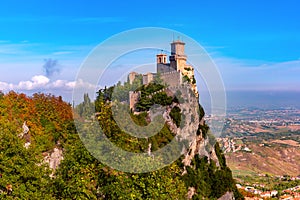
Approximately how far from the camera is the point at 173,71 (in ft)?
103

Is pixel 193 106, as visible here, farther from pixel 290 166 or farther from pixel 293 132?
pixel 293 132

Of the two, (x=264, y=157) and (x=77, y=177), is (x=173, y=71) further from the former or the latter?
(x=264, y=157)

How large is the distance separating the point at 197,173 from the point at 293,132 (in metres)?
141

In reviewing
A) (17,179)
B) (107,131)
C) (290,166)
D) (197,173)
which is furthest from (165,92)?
(290,166)

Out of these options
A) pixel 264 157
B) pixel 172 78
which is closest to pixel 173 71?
pixel 172 78

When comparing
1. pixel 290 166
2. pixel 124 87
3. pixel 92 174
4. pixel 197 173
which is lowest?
pixel 290 166

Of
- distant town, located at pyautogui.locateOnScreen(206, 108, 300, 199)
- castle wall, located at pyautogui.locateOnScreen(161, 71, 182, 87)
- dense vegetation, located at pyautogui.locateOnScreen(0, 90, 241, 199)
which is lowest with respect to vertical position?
distant town, located at pyautogui.locateOnScreen(206, 108, 300, 199)

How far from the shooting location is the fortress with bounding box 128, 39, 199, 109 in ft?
101

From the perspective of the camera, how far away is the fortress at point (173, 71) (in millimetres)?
30684

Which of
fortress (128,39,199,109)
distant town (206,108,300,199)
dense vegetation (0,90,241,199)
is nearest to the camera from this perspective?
dense vegetation (0,90,241,199)

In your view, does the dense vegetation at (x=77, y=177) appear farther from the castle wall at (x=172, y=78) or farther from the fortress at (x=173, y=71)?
the castle wall at (x=172, y=78)

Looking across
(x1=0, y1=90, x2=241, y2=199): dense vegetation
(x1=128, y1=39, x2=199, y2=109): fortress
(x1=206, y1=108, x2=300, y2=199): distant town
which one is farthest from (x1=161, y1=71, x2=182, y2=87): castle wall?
(x1=206, y1=108, x2=300, y2=199): distant town

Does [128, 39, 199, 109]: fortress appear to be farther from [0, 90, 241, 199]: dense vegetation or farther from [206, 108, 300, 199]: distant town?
[206, 108, 300, 199]: distant town

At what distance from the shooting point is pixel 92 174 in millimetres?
11336
